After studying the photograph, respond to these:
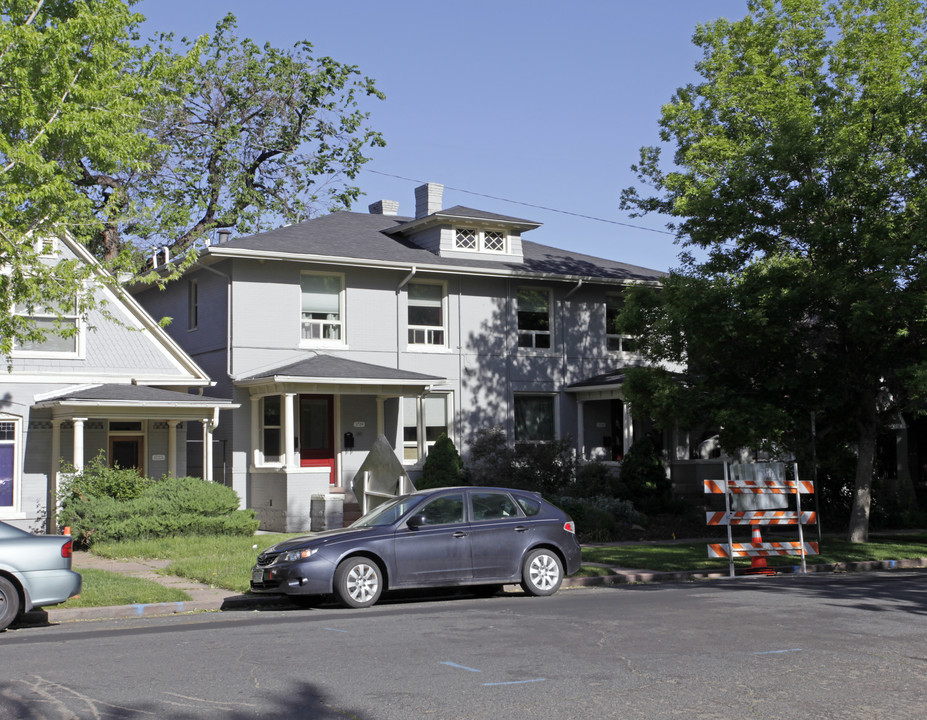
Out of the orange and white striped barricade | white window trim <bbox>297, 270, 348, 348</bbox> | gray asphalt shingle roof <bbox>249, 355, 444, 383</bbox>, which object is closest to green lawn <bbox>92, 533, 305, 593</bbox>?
gray asphalt shingle roof <bbox>249, 355, 444, 383</bbox>

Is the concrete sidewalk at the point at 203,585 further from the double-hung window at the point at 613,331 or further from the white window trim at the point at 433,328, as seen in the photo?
the double-hung window at the point at 613,331

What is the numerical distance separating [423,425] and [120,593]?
1301 cm

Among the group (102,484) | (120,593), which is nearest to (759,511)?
(120,593)

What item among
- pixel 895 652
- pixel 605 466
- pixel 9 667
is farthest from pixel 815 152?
pixel 9 667

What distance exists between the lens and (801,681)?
7625 mm

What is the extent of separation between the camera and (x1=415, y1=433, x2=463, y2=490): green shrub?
2472cm

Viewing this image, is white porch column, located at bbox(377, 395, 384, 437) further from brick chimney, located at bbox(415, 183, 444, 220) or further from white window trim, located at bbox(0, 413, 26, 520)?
white window trim, located at bbox(0, 413, 26, 520)

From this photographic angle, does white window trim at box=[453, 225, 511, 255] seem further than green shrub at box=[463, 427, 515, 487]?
Yes

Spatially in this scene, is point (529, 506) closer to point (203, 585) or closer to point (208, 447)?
point (203, 585)

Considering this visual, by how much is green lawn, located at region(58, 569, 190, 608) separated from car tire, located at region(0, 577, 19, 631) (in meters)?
1.46

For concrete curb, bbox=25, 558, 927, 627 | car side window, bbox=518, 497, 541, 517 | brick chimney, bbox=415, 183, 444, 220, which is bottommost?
concrete curb, bbox=25, 558, 927, 627

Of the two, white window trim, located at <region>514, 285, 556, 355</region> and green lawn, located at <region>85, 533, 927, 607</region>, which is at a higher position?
white window trim, located at <region>514, 285, 556, 355</region>

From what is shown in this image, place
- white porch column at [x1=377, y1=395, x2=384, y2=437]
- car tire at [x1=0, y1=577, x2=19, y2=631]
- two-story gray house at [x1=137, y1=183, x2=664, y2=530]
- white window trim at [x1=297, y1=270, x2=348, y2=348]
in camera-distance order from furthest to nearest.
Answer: white porch column at [x1=377, y1=395, x2=384, y2=437] < white window trim at [x1=297, y1=270, x2=348, y2=348] < two-story gray house at [x1=137, y1=183, x2=664, y2=530] < car tire at [x1=0, y1=577, x2=19, y2=631]

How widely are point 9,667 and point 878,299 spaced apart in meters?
16.0
